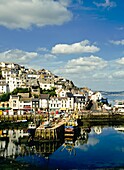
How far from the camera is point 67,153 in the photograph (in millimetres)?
27906

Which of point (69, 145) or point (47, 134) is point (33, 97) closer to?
point (47, 134)

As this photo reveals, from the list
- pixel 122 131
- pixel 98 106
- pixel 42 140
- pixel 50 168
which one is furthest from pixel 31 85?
pixel 50 168

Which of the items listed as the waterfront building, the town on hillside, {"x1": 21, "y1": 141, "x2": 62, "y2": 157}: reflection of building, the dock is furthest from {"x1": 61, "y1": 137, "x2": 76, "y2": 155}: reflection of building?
the waterfront building

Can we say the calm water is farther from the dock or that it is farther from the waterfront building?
the waterfront building

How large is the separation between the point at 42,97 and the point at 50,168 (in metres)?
44.1

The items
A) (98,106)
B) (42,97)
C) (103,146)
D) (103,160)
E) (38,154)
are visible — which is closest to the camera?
(103,160)

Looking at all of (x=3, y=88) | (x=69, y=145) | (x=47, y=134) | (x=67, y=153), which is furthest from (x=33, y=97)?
(x=67, y=153)

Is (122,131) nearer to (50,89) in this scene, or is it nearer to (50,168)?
(50,168)

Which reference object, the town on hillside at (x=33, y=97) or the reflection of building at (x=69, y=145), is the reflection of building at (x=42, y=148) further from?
the town on hillside at (x=33, y=97)

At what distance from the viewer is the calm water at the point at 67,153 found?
23.4m

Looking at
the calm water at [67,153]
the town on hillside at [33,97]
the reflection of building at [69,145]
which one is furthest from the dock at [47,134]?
the town on hillside at [33,97]

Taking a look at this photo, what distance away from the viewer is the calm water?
23422 mm

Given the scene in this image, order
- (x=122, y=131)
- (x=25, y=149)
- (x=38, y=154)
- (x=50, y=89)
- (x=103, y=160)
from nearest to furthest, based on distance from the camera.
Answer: (x=103, y=160) < (x=38, y=154) < (x=25, y=149) < (x=122, y=131) < (x=50, y=89)

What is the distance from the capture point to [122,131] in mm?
43219
